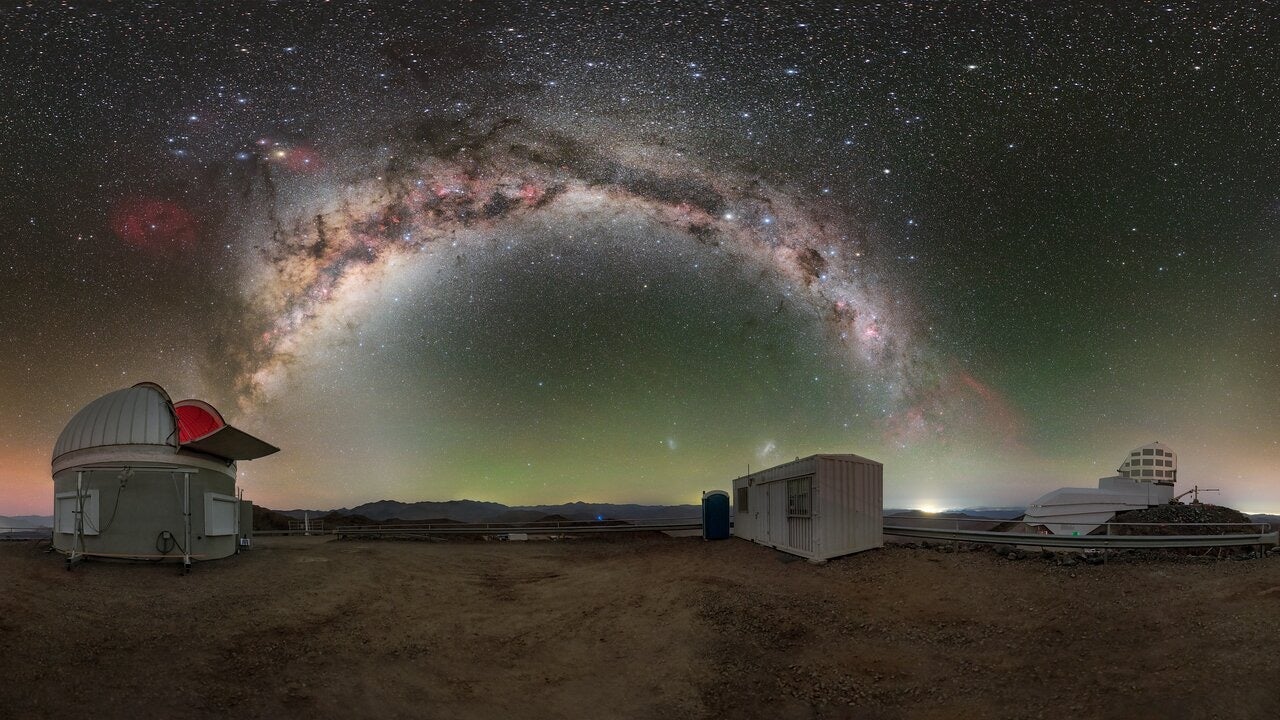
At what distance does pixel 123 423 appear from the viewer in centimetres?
1864

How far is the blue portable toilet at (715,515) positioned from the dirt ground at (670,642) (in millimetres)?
7574

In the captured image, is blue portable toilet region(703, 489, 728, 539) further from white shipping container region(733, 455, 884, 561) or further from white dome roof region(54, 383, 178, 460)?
white dome roof region(54, 383, 178, 460)

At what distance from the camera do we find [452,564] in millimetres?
22078

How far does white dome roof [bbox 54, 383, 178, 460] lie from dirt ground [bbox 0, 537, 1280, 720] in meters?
3.23

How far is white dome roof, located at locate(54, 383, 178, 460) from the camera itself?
1856cm

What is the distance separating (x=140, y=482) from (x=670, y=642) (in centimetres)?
1516

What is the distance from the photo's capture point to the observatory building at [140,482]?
17.8 metres

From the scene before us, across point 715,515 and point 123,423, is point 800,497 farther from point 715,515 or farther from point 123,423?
point 123,423

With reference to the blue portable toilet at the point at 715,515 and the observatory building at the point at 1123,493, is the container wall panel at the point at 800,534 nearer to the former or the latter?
the blue portable toilet at the point at 715,515

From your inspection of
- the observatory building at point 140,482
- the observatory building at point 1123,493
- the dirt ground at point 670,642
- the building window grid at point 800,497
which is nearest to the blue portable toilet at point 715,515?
the building window grid at point 800,497

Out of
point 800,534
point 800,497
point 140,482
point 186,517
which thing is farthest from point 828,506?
point 140,482

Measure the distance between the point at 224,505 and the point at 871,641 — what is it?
60.1ft

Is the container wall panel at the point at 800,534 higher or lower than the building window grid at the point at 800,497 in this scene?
lower

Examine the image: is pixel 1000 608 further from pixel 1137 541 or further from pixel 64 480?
pixel 64 480
